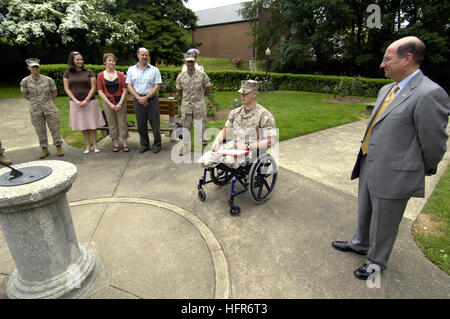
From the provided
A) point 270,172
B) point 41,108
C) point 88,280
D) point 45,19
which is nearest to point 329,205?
point 270,172

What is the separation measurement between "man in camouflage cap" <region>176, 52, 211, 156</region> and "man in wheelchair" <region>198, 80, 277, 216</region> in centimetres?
159

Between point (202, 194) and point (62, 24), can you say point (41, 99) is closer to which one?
point (202, 194)

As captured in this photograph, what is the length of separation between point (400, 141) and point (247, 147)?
1671 mm

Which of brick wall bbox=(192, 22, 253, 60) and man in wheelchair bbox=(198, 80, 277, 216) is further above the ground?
brick wall bbox=(192, 22, 253, 60)

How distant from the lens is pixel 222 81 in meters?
17.7

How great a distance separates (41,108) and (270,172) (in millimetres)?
4279

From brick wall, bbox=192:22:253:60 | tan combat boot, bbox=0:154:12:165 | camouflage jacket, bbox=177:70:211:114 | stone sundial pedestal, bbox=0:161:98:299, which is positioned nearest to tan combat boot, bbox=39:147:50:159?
tan combat boot, bbox=0:154:12:165

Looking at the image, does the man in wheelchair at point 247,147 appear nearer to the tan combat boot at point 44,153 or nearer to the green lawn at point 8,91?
the tan combat boot at point 44,153

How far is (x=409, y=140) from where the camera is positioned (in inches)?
71.6

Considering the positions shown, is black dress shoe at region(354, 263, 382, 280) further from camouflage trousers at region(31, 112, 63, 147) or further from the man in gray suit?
camouflage trousers at region(31, 112, 63, 147)

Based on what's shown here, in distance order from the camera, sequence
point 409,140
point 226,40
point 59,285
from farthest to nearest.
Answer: point 226,40 < point 59,285 < point 409,140

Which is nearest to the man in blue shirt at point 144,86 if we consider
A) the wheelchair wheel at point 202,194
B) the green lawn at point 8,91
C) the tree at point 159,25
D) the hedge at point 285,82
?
the wheelchair wheel at point 202,194

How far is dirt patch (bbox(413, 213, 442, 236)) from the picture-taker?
281 cm

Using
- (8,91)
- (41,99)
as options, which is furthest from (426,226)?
(8,91)
